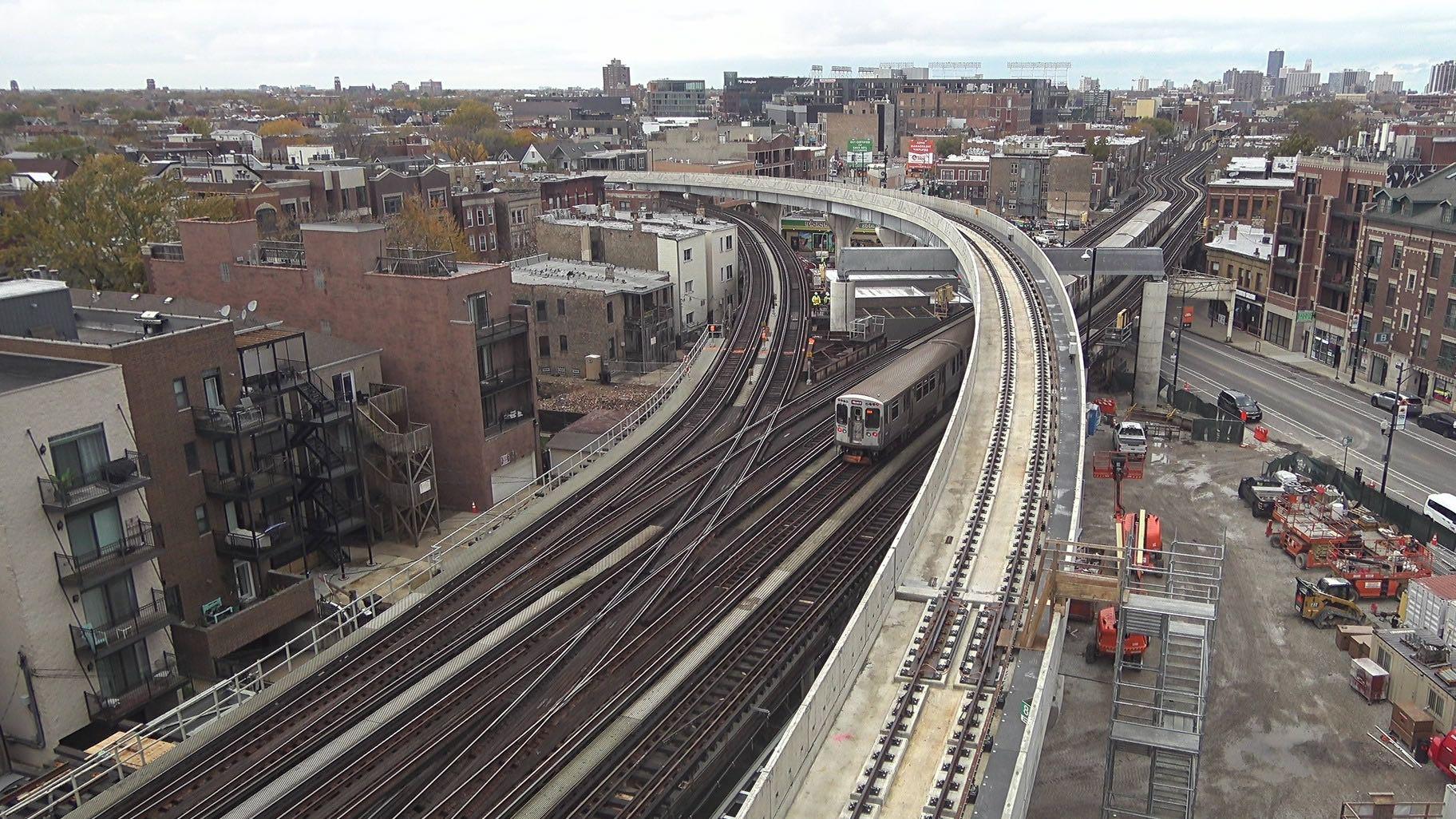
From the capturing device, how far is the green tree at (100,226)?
50875mm

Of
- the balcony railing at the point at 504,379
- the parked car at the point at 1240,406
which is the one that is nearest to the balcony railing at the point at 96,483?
the balcony railing at the point at 504,379

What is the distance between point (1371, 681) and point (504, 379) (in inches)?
1070

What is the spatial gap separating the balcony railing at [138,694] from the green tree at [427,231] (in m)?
34.5

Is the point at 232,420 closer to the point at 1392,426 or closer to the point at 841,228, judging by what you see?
the point at 1392,426

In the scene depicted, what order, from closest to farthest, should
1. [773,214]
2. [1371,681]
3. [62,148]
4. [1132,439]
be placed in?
[1371,681]
[1132,439]
[773,214]
[62,148]

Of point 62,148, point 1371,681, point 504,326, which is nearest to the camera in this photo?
point 1371,681

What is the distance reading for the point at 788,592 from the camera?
94.8 feet

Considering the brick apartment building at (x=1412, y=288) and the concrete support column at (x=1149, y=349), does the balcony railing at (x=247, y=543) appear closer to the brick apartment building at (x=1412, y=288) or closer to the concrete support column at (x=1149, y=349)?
the concrete support column at (x=1149, y=349)

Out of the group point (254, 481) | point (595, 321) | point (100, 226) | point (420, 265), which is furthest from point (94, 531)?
point (100, 226)

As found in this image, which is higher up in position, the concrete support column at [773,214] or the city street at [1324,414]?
the concrete support column at [773,214]

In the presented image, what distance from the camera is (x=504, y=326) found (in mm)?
37125

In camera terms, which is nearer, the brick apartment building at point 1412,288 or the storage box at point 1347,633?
the storage box at point 1347,633

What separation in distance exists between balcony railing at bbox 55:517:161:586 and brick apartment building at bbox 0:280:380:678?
0.70 meters

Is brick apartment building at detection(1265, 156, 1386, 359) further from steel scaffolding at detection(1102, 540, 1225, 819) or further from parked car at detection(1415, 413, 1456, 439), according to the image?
steel scaffolding at detection(1102, 540, 1225, 819)
